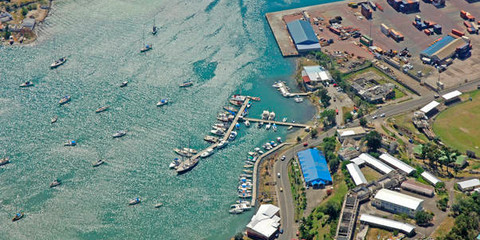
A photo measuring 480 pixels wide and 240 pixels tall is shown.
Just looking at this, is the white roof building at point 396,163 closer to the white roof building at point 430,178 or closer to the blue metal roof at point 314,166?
the white roof building at point 430,178

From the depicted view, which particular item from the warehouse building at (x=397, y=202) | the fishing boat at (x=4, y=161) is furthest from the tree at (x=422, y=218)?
the fishing boat at (x=4, y=161)

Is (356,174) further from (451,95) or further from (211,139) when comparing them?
(451,95)

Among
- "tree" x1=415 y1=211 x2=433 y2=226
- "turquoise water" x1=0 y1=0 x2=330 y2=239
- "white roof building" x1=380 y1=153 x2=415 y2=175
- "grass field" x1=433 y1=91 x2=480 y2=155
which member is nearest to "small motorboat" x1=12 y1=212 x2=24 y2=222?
"turquoise water" x1=0 y1=0 x2=330 y2=239

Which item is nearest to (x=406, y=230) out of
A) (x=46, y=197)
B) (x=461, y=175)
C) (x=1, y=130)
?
(x=461, y=175)

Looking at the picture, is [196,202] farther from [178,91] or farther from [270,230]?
[178,91]

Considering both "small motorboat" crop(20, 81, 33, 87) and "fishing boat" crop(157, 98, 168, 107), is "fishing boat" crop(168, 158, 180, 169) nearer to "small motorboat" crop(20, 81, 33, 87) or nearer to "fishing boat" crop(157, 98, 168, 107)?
"fishing boat" crop(157, 98, 168, 107)

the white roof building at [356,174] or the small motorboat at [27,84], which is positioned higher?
the small motorboat at [27,84]
